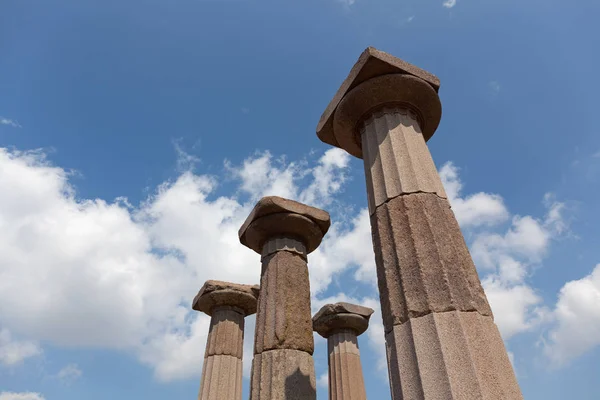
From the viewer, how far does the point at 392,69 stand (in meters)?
6.32

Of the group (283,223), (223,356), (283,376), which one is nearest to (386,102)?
Answer: (283,223)

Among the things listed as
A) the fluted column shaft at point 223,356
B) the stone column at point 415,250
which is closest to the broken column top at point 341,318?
the fluted column shaft at point 223,356

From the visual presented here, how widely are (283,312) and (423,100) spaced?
5.08 meters

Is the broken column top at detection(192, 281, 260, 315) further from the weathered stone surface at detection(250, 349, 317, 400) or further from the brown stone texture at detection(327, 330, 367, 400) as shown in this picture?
the weathered stone surface at detection(250, 349, 317, 400)

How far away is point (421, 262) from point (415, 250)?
179 millimetres

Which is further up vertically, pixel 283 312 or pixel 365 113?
pixel 365 113

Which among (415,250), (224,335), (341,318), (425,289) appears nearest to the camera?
(425,289)

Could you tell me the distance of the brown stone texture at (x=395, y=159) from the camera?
17.7 feet

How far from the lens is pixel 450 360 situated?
3789 millimetres

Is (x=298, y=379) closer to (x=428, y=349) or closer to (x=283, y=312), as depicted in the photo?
(x=283, y=312)

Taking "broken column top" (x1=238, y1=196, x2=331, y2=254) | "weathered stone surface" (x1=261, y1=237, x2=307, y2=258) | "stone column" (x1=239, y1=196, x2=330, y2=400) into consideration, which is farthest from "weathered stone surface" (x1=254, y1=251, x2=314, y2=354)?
"broken column top" (x1=238, y1=196, x2=331, y2=254)

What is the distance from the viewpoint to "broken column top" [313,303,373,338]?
13.8 meters

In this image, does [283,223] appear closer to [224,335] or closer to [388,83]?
[388,83]

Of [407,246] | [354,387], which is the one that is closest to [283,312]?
[407,246]
